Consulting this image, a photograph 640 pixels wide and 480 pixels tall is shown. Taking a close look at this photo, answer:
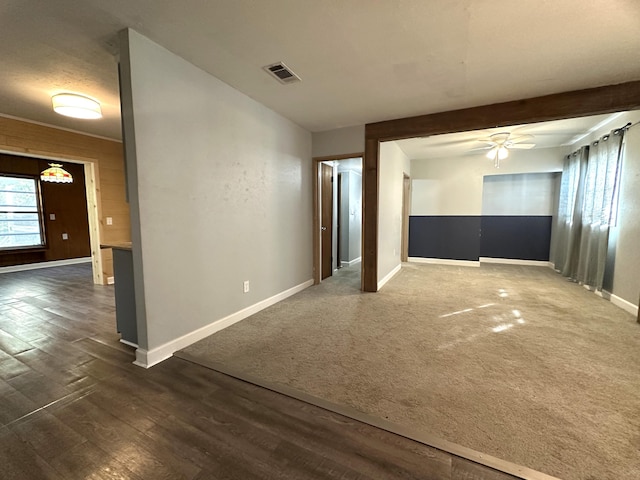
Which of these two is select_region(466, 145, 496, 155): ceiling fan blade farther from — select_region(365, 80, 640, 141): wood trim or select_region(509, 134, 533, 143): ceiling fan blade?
select_region(365, 80, 640, 141): wood trim

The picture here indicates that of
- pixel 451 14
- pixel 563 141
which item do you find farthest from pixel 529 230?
pixel 451 14

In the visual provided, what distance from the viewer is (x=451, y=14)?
180 centimetres

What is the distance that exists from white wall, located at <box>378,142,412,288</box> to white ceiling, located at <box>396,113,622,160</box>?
39 cm

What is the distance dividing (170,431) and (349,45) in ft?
9.58

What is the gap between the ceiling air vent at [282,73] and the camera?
243 centimetres

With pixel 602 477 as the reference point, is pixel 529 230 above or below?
above

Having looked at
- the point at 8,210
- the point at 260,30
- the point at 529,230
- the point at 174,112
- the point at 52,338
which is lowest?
the point at 52,338

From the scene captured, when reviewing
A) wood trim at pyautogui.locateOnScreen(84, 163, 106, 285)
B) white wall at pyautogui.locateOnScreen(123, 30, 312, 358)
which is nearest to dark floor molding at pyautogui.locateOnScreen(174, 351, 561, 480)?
white wall at pyautogui.locateOnScreen(123, 30, 312, 358)

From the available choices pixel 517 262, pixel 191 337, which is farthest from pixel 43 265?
pixel 517 262

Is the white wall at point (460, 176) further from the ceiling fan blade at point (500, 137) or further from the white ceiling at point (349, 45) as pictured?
the white ceiling at point (349, 45)

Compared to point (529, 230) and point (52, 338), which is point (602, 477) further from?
point (529, 230)

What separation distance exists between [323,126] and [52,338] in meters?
4.12

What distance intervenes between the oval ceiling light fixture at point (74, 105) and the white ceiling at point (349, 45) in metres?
0.10

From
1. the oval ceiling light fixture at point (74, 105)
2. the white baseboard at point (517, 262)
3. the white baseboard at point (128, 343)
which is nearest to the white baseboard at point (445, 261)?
the white baseboard at point (517, 262)
